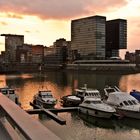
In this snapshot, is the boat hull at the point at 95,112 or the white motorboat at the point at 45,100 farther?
the white motorboat at the point at 45,100

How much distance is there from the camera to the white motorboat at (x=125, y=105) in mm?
39747

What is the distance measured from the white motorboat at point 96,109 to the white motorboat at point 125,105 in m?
1.46

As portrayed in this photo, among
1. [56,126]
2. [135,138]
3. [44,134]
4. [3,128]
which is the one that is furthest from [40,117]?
[44,134]

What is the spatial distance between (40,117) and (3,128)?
32.8 meters

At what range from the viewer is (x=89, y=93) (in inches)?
2146

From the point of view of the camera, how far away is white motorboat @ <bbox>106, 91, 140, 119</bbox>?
130 feet

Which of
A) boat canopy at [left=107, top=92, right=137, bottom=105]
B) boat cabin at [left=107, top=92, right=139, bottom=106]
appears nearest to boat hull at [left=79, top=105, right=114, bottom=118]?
boat cabin at [left=107, top=92, right=139, bottom=106]

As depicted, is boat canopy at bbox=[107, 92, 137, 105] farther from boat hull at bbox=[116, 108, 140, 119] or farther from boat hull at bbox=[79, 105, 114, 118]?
boat hull at bbox=[79, 105, 114, 118]

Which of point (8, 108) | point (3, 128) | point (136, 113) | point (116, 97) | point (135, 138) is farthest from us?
point (116, 97)

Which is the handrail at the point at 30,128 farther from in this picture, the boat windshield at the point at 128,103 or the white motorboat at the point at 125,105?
the boat windshield at the point at 128,103

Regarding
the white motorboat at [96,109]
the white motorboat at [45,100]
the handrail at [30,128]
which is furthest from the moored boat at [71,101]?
the handrail at [30,128]

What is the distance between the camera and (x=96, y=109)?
40.9 metres

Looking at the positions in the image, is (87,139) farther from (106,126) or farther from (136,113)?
(136,113)

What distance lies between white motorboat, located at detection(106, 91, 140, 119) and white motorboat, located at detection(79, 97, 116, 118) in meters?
1.46
